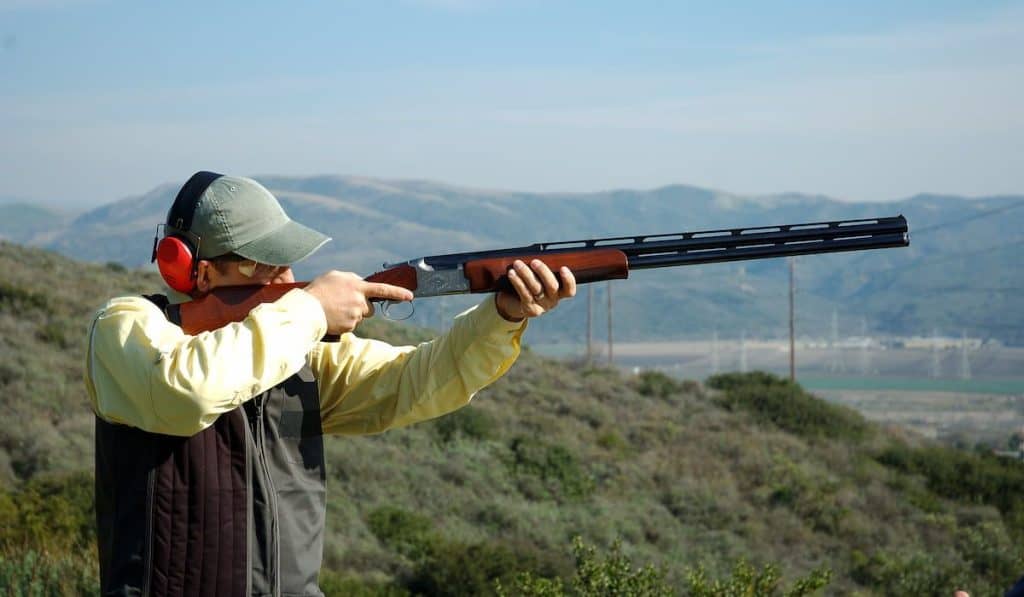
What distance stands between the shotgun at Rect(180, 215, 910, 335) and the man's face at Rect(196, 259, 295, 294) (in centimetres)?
11

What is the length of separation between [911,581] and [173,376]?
1409 centimetres

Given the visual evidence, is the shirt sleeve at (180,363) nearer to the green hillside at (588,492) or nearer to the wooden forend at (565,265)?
the wooden forend at (565,265)

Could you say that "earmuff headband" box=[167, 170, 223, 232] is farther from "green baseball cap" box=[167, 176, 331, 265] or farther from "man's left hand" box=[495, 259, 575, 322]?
"man's left hand" box=[495, 259, 575, 322]

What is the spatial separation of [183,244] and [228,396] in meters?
0.62

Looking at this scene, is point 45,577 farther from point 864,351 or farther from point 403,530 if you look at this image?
point 864,351

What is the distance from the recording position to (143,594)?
321 centimetres

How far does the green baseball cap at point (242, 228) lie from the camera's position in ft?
11.6

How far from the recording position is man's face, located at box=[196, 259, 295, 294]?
3604 mm

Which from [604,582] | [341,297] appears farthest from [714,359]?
[341,297]

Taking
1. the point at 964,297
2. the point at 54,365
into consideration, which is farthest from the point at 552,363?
the point at 964,297

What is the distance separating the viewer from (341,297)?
11.7 feet

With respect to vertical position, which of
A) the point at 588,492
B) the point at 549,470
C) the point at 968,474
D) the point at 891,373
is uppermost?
the point at 549,470

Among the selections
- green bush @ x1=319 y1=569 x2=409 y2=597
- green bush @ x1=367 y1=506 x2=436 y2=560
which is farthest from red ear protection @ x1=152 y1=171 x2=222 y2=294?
green bush @ x1=367 y1=506 x2=436 y2=560

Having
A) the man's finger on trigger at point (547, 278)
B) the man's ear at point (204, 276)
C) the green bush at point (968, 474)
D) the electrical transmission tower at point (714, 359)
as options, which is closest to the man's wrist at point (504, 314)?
the man's finger on trigger at point (547, 278)
